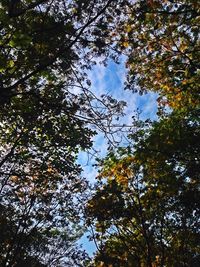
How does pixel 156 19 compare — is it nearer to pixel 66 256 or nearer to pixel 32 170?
pixel 32 170

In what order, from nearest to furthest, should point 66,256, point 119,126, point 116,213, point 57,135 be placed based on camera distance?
point 119,126 → point 57,135 → point 116,213 → point 66,256

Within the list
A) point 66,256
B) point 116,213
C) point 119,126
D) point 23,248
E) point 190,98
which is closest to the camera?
point 119,126

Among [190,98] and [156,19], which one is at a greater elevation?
[156,19]

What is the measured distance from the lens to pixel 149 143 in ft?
68.8

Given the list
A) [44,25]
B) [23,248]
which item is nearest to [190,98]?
[44,25]

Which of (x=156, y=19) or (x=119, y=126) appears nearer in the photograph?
(x=119, y=126)

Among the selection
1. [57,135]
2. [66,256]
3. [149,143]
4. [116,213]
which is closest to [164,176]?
[149,143]

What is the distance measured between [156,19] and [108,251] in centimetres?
2012

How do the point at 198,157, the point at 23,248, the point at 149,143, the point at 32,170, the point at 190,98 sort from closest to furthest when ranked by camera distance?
1. the point at 190,98
2. the point at 32,170
3. the point at 198,157
4. the point at 149,143
5. the point at 23,248

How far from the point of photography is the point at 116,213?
25141mm

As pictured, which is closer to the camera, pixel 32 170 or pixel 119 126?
pixel 119 126

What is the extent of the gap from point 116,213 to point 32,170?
9.51m

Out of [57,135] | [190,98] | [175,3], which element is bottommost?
[57,135]

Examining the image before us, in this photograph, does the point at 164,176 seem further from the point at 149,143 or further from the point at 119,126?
the point at 119,126
